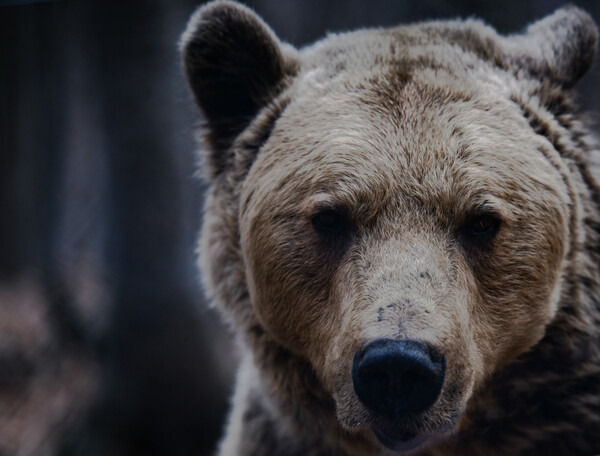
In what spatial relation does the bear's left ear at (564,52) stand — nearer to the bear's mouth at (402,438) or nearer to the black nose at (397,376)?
the black nose at (397,376)

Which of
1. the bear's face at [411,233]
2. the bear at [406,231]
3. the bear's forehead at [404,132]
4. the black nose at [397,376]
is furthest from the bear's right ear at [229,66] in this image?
the black nose at [397,376]

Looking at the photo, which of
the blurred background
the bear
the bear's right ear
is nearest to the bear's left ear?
the bear

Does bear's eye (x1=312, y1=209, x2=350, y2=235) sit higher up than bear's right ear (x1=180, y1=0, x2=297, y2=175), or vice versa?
bear's right ear (x1=180, y1=0, x2=297, y2=175)

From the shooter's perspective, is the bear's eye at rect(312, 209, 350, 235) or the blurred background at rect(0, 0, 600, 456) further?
the blurred background at rect(0, 0, 600, 456)

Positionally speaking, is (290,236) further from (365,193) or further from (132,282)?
(132,282)

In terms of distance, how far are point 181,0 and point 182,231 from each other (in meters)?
1.92

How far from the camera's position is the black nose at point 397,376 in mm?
1743

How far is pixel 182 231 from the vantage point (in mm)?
4824

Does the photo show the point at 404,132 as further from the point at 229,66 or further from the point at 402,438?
the point at 402,438

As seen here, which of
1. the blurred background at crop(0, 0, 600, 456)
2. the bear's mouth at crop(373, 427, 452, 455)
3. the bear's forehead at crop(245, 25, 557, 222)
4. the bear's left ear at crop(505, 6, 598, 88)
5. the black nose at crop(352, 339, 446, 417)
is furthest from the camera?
the blurred background at crop(0, 0, 600, 456)

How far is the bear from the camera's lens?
1.97 meters

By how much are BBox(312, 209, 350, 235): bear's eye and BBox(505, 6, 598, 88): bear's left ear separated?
104cm

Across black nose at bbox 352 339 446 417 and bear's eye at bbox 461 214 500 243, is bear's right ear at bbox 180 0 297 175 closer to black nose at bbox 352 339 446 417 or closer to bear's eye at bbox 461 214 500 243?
bear's eye at bbox 461 214 500 243

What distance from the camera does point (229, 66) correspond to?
8.52 ft
